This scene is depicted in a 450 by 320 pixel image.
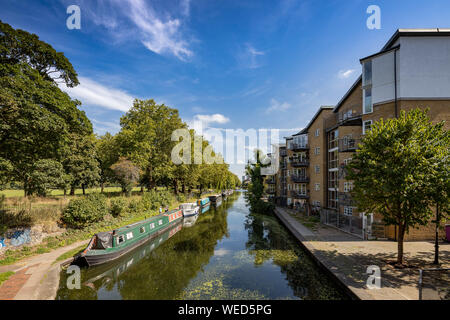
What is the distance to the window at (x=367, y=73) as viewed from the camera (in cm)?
1569

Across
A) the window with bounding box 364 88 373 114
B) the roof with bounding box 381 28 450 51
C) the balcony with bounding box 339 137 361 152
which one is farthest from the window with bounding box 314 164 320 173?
the roof with bounding box 381 28 450 51

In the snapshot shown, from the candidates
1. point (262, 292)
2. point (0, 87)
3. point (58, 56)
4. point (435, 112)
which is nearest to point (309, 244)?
point (262, 292)

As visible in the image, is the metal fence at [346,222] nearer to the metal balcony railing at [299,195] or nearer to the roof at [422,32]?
the metal balcony railing at [299,195]

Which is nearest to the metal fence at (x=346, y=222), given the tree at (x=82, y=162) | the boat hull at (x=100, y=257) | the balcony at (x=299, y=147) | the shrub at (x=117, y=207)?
the balcony at (x=299, y=147)

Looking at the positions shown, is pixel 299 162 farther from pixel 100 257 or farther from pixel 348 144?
pixel 100 257

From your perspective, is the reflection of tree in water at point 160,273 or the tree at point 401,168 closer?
the tree at point 401,168

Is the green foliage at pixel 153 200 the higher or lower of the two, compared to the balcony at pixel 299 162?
lower

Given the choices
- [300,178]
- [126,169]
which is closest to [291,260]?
[300,178]

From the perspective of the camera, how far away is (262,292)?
9133 mm

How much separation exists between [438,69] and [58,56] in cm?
2747

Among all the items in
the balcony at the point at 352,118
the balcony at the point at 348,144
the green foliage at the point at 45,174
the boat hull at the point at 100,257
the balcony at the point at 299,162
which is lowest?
the boat hull at the point at 100,257

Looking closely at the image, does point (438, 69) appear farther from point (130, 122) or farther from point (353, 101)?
point (130, 122)

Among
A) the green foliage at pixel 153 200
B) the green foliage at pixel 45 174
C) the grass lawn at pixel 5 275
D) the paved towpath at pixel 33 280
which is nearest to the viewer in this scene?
the paved towpath at pixel 33 280

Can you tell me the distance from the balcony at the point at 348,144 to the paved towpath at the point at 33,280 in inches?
815
